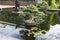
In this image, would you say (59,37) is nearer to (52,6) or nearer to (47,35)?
(47,35)

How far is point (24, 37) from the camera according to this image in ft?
25.4

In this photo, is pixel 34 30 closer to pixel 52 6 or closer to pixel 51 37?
pixel 51 37

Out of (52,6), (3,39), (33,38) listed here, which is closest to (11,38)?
(3,39)

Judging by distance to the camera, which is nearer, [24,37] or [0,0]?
[24,37]

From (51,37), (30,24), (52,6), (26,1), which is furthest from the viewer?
(26,1)

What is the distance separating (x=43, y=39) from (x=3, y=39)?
1444 mm

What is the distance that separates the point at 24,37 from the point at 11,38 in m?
0.52

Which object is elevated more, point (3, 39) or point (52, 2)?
point (52, 2)

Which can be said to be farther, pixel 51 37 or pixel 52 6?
pixel 52 6

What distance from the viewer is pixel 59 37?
8031 mm

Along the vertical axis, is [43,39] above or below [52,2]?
below

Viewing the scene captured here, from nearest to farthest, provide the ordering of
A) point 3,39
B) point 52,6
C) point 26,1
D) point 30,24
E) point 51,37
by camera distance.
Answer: point 3,39
point 51,37
point 30,24
point 52,6
point 26,1

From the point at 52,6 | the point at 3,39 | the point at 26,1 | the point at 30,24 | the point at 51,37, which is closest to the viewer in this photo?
the point at 3,39

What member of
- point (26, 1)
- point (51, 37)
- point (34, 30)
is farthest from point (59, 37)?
point (26, 1)
